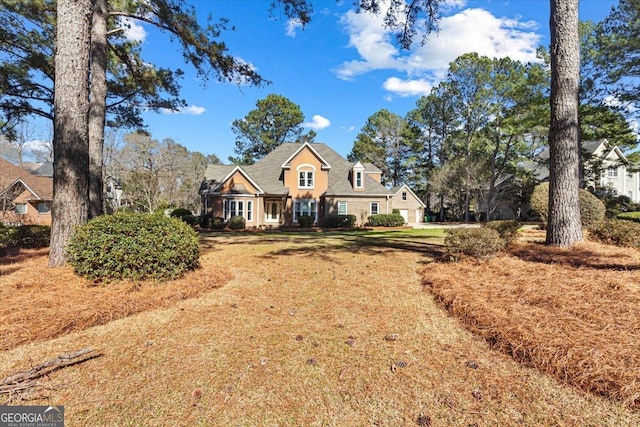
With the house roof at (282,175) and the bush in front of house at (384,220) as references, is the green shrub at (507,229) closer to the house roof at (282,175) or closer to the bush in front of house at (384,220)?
the bush in front of house at (384,220)

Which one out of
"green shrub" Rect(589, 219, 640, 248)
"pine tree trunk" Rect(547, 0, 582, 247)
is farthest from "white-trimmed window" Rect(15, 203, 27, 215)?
"green shrub" Rect(589, 219, 640, 248)

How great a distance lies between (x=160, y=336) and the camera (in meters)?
3.74

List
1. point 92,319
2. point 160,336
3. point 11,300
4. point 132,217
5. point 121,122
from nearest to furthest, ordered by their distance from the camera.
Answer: point 160,336 < point 92,319 < point 11,300 < point 132,217 < point 121,122

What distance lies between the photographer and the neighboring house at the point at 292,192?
25.0 meters

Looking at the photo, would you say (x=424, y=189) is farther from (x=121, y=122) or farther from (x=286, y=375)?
(x=286, y=375)

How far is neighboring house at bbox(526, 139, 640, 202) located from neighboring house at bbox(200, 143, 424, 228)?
20.9 meters

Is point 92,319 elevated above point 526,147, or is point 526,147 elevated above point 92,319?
point 526,147

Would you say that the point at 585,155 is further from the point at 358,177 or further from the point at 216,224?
the point at 216,224

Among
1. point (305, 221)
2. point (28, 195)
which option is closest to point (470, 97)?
point (305, 221)

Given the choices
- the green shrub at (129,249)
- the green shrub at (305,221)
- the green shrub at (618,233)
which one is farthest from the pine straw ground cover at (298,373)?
the green shrub at (305,221)

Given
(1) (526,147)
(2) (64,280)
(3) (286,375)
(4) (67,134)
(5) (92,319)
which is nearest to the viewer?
(3) (286,375)

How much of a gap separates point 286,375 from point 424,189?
153 ft

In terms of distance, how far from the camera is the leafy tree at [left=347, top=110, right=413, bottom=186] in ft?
146

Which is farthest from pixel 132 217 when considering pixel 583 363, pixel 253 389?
pixel 583 363
